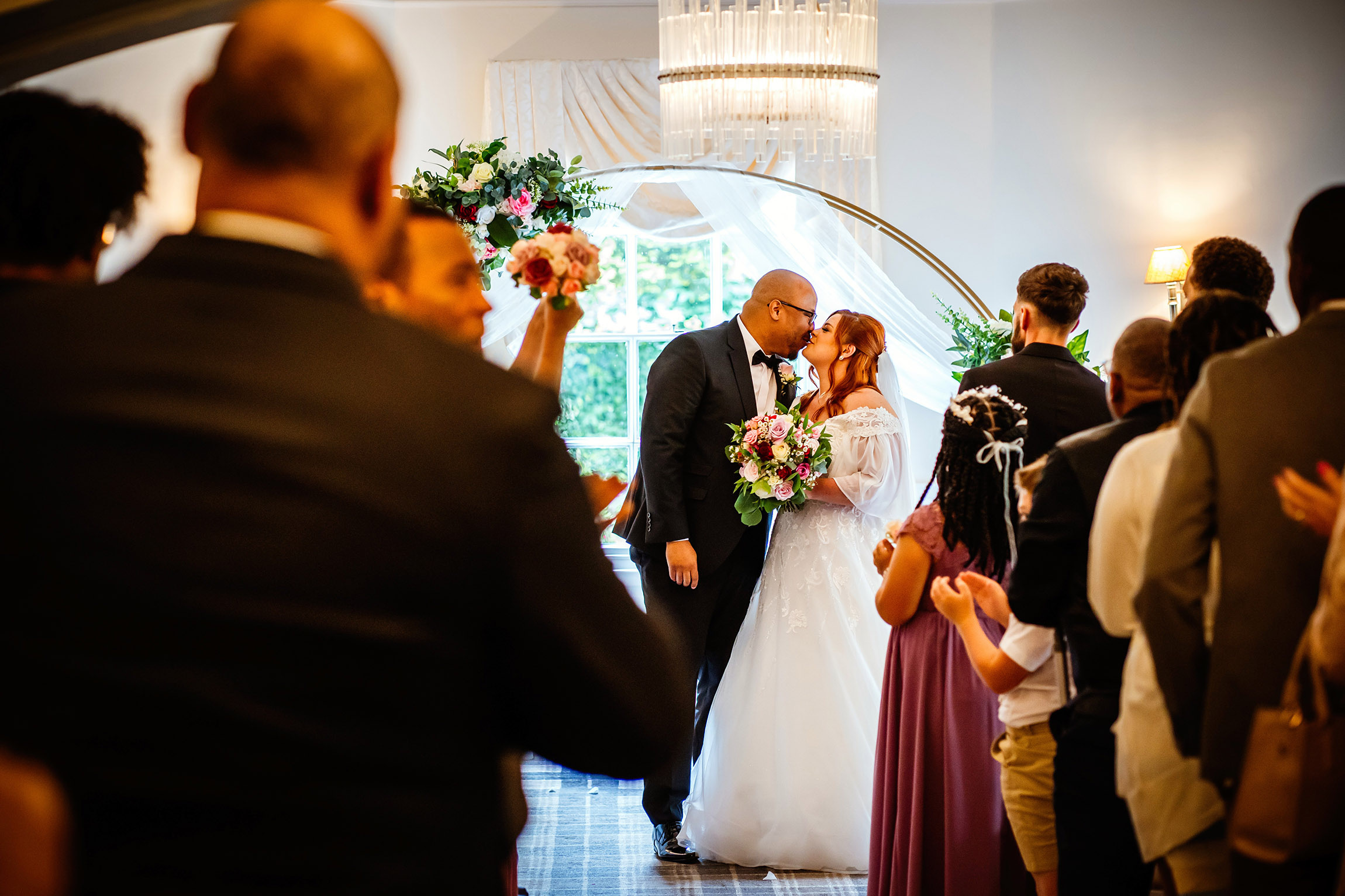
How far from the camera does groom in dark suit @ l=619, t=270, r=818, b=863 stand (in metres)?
3.93

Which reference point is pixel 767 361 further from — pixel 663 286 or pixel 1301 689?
pixel 663 286

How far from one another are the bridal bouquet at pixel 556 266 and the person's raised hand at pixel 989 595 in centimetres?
107

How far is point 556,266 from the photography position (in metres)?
2.00

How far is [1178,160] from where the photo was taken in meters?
6.38

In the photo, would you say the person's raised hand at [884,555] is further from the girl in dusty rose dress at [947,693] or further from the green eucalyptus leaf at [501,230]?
the green eucalyptus leaf at [501,230]

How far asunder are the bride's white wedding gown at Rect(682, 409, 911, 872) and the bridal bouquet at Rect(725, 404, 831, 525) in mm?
74

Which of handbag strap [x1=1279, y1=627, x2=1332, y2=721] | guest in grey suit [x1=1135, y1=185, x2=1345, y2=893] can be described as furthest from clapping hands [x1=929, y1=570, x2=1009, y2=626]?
handbag strap [x1=1279, y1=627, x2=1332, y2=721]

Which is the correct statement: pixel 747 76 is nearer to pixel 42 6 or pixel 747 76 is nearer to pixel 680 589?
pixel 680 589

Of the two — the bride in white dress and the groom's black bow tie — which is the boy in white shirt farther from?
the groom's black bow tie

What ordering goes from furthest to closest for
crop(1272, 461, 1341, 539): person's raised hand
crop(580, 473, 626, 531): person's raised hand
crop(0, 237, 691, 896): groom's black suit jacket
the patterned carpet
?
the patterned carpet, crop(580, 473, 626, 531): person's raised hand, crop(1272, 461, 1341, 539): person's raised hand, crop(0, 237, 691, 896): groom's black suit jacket

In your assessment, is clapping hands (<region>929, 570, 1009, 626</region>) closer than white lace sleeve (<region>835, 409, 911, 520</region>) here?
Yes

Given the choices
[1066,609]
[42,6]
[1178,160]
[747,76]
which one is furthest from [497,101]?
[1066,609]

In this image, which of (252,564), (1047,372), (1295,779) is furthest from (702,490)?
(252,564)

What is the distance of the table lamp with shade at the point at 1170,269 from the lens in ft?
19.5
